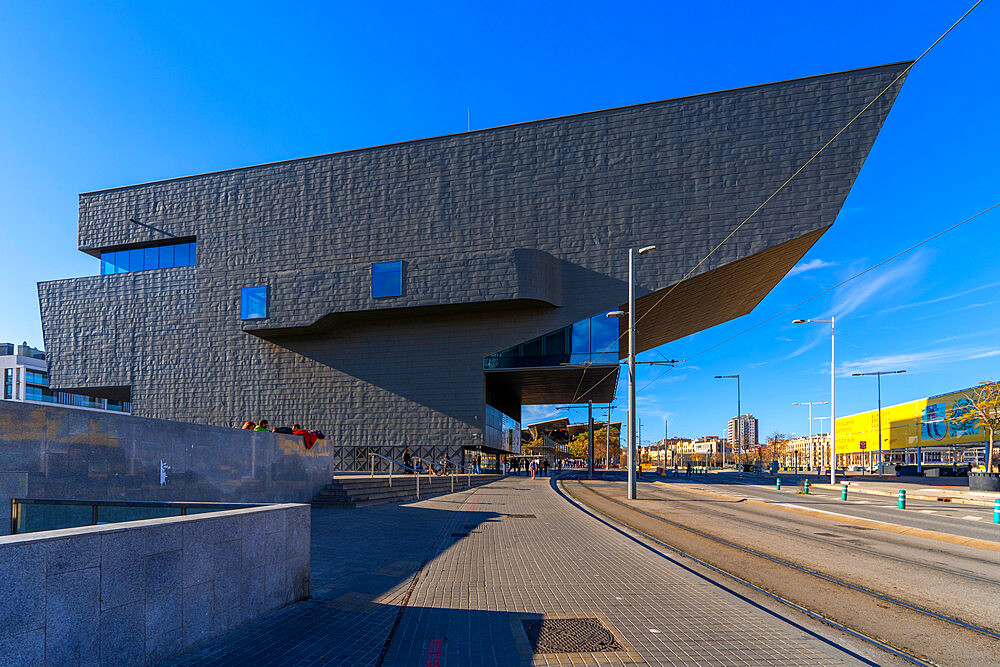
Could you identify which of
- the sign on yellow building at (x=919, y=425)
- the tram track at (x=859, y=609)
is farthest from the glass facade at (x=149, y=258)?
the sign on yellow building at (x=919, y=425)

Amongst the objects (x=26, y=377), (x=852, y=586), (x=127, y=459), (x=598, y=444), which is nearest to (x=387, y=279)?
(x=127, y=459)

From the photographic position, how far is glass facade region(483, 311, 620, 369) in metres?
41.1

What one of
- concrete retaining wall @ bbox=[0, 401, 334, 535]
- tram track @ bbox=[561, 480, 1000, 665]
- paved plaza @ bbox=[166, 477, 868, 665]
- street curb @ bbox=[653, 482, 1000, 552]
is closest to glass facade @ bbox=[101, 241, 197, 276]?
concrete retaining wall @ bbox=[0, 401, 334, 535]

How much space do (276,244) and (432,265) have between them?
43.3 feet

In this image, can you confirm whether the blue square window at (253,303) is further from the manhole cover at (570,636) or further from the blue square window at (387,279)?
the manhole cover at (570,636)

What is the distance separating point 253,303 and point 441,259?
14843mm

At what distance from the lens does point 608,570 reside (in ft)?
29.2

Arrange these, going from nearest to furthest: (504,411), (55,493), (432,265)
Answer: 1. (55,493)
2. (432,265)
3. (504,411)

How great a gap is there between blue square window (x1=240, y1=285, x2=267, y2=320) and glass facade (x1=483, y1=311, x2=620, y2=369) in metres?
16.9

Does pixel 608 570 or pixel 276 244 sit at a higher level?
pixel 276 244

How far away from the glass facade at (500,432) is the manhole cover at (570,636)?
3702 centimetres

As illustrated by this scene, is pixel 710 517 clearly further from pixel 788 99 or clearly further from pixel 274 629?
pixel 788 99

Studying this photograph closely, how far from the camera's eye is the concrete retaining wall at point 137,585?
3.62 metres

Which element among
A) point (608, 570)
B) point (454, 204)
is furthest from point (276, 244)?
point (608, 570)
